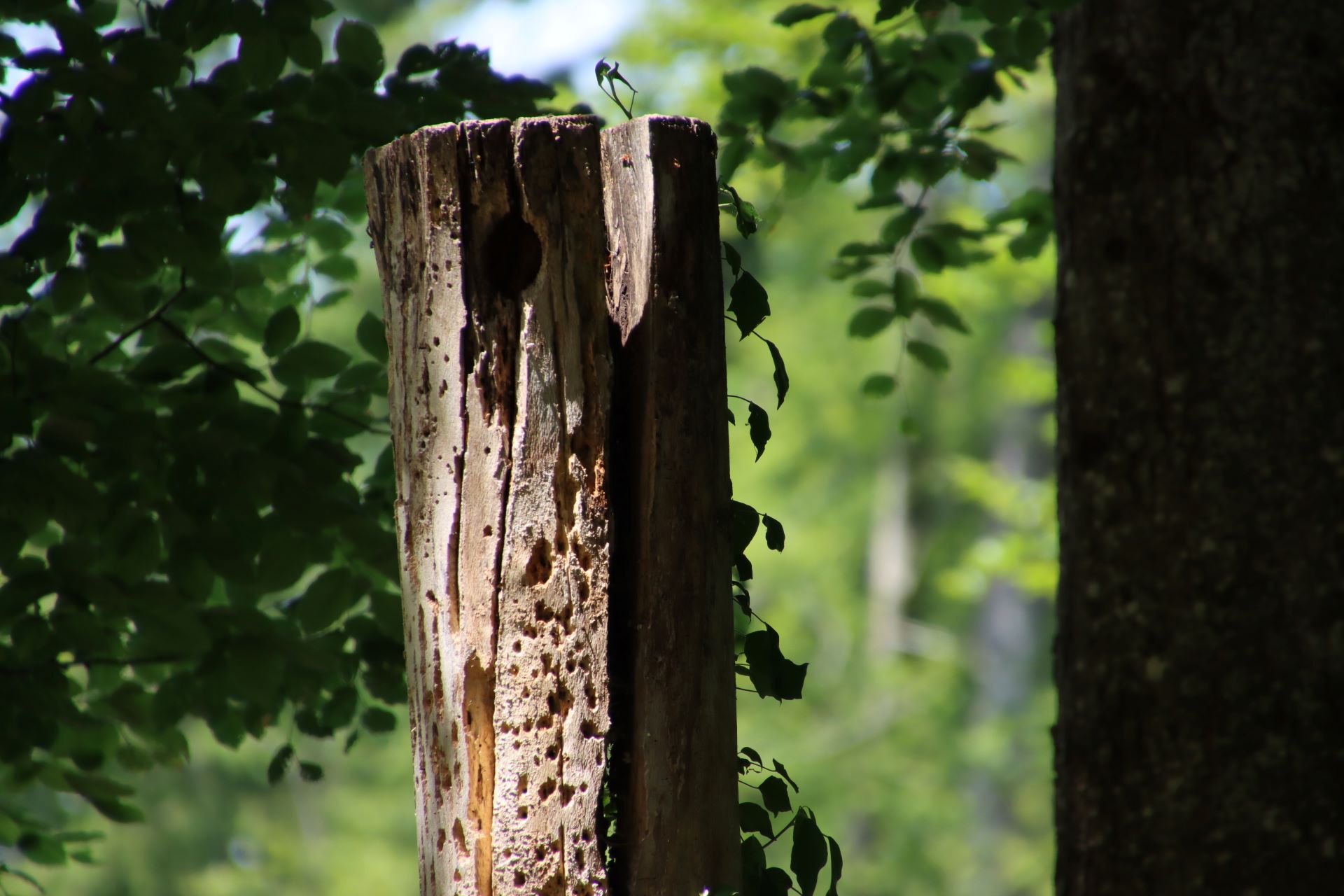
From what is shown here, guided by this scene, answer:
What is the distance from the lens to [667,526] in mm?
1378

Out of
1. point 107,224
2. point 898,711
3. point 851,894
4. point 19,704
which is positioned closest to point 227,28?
point 107,224

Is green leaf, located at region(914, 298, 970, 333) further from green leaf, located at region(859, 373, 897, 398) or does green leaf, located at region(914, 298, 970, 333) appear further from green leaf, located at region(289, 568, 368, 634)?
green leaf, located at region(289, 568, 368, 634)

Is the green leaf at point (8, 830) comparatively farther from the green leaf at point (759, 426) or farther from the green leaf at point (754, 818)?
the green leaf at point (759, 426)

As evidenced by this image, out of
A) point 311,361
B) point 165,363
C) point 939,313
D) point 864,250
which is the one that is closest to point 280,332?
point 311,361

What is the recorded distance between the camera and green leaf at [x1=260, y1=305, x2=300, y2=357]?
2.30 meters

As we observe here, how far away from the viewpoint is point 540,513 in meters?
1.39

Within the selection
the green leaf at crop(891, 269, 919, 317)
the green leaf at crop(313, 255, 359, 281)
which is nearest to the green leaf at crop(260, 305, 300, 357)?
the green leaf at crop(313, 255, 359, 281)

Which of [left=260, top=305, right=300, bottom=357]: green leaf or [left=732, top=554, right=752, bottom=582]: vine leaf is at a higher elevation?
[left=260, top=305, right=300, bottom=357]: green leaf

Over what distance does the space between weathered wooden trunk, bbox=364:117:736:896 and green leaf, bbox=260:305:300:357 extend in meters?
0.97

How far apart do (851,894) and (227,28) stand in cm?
1624

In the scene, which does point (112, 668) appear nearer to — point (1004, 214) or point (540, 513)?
point (540, 513)

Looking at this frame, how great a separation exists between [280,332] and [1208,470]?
5.61ft

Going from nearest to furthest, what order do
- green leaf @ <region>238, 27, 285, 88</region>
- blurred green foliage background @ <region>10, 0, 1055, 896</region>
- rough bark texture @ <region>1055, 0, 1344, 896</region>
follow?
rough bark texture @ <region>1055, 0, 1344, 896</region> → green leaf @ <region>238, 27, 285, 88</region> → blurred green foliage background @ <region>10, 0, 1055, 896</region>

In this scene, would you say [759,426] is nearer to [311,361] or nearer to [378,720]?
[311,361]
